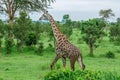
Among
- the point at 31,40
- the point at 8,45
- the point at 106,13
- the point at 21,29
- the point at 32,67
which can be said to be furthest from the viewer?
the point at 106,13

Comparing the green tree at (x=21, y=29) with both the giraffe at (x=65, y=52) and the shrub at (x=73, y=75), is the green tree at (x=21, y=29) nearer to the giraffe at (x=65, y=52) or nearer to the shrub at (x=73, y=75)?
the giraffe at (x=65, y=52)

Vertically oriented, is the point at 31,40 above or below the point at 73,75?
below

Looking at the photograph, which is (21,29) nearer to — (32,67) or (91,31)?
(91,31)

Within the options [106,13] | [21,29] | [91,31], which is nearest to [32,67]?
[91,31]

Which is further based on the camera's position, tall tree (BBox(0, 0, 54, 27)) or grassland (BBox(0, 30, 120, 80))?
tall tree (BBox(0, 0, 54, 27))

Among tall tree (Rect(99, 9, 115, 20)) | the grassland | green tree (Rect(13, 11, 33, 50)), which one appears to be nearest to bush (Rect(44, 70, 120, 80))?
the grassland

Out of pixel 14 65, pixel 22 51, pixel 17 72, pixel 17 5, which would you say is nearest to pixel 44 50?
pixel 22 51

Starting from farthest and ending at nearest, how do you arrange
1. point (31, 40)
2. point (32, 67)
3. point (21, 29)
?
1. point (31, 40)
2. point (21, 29)
3. point (32, 67)

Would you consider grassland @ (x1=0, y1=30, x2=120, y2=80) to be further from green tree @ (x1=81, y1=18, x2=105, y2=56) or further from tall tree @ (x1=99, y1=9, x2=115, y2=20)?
tall tree @ (x1=99, y1=9, x2=115, y2=20)

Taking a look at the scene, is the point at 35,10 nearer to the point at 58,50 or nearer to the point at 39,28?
the point at 39,28

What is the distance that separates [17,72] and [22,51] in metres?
9.17

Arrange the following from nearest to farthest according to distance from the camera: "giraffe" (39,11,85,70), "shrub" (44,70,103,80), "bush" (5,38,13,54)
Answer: "shrub" (44,70,103,80), "giraffe" (39,11,85,70), "bush" (5,38,13,54)

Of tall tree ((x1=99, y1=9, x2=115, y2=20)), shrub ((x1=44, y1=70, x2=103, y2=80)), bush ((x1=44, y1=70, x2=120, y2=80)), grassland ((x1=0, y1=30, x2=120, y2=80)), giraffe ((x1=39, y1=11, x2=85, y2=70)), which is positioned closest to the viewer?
bush ((x1=44, y1=70, x2=120, y2=80))

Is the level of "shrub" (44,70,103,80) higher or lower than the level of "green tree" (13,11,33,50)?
lower
